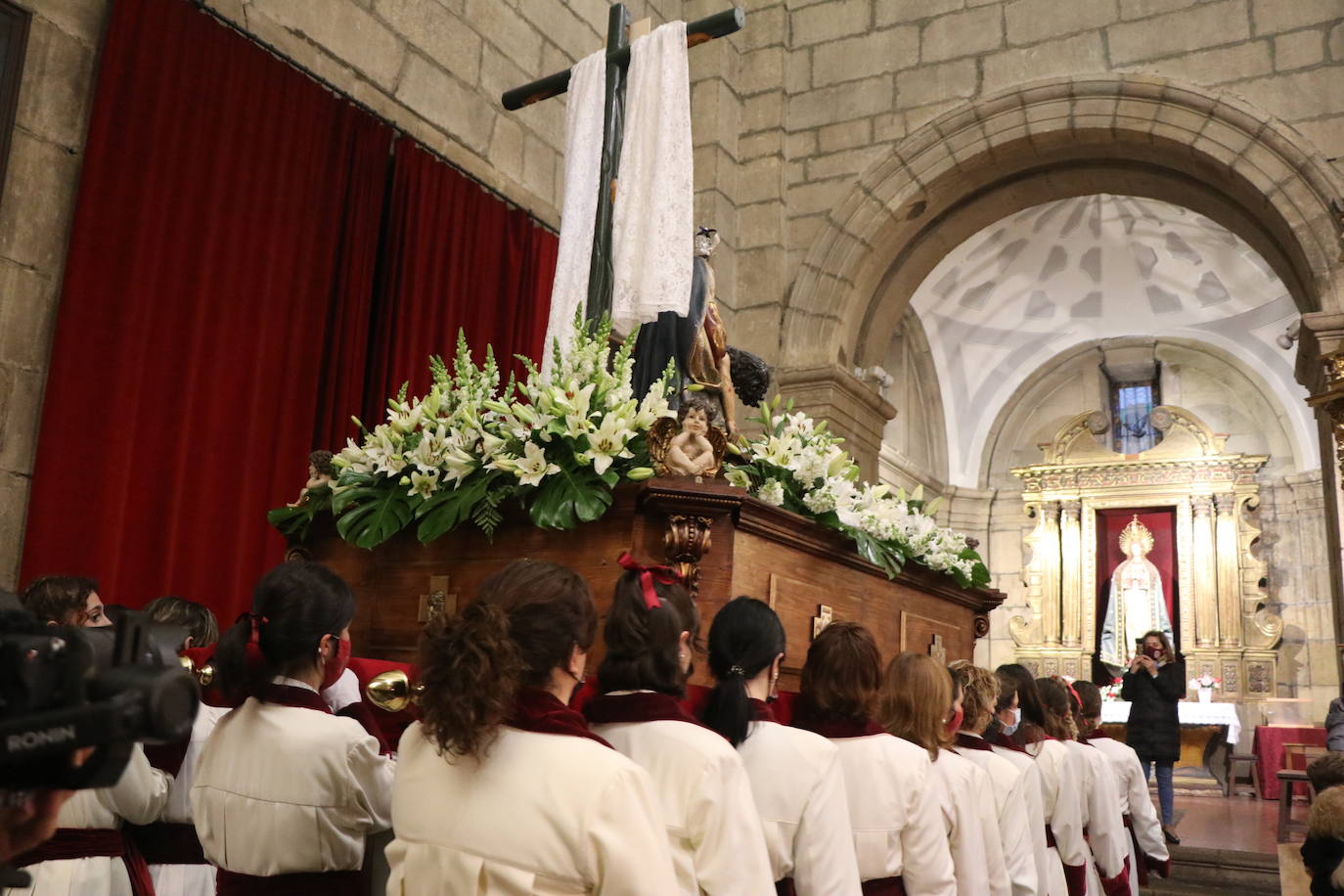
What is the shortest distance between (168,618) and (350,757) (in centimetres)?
106

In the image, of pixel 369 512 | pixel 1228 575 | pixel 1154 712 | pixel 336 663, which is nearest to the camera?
pixel 336 663

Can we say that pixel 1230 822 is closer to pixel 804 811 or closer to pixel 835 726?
pixel 835 726

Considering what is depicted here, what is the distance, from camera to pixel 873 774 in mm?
2418

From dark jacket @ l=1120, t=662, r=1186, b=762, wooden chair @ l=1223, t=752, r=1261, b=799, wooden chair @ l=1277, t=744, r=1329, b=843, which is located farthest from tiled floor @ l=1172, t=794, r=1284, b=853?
dark jacket @ l=1120, t=662, r=1186, b=762

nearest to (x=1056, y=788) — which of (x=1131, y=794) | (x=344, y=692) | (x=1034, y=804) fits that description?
(x=1034, y=804)

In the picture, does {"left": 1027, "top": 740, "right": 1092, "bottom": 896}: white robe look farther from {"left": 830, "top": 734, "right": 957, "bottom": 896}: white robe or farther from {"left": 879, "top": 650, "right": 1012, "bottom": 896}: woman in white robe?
{"left": 830, "top": 734, "right": 957, "bottom": 896}: white robe

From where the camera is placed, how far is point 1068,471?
16500mm

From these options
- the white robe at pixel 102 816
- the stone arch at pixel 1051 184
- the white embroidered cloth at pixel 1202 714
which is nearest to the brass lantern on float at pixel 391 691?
the white robe at pixel 102 816

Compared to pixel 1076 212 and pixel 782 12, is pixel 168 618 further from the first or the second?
pixel 1076 212

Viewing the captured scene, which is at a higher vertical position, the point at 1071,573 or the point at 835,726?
the point at 1071,573

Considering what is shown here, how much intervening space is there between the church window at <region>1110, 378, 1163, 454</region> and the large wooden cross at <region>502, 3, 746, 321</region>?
13.7m

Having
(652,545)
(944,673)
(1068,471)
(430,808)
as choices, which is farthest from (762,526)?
(1068,471)

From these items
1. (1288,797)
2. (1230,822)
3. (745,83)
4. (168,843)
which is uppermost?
(745,83)

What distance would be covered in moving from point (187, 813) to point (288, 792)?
63 centimetres
